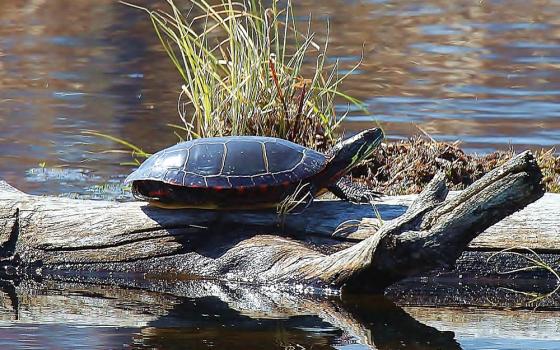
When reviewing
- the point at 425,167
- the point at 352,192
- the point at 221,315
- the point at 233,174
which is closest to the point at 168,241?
the point at 233,174

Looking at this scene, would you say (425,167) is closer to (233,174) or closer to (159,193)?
(233,174)

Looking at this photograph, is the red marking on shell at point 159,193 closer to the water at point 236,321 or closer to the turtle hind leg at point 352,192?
the water at point 236,321

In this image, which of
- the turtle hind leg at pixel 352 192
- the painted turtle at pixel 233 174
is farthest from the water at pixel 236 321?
the turtle hind leg at pixel 352 192

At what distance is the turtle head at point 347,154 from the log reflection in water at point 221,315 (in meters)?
0.88

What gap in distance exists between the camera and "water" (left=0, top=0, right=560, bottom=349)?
17.5 ft

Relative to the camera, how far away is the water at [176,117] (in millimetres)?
5336

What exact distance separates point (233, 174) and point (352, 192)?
705mm

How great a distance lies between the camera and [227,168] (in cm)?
623

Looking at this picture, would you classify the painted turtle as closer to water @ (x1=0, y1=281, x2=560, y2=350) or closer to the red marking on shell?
Result: the red marking on shell

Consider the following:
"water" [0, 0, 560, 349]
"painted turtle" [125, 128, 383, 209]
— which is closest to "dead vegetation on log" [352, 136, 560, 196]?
"painted turtle" [125, 128, 383, 209]

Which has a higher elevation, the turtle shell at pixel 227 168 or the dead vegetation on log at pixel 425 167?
the turtle shell at pixel 227 168

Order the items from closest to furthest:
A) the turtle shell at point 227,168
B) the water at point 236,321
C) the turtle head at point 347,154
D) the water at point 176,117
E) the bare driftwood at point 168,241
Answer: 1. the water at point 236,321
2. the water at point 176,117
3. the bare driftwood at point 168,241
4. the turtle shell at point 227,168
5. the turtle head at point 347,154

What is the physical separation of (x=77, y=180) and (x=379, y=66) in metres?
6.72

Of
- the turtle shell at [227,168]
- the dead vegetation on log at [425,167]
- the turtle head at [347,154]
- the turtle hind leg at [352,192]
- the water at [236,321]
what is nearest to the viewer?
the water at [236,321]
